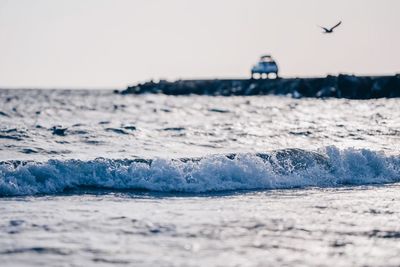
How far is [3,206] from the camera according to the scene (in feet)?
30.5

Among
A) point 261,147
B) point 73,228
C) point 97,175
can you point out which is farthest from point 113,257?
point 261,147

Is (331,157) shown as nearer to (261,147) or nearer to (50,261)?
(261,147)

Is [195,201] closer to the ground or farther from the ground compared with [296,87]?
closer to the ground

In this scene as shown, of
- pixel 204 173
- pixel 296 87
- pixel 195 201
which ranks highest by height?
pixel 296 87

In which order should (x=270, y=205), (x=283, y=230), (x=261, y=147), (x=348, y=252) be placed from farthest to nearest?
(x=261, y=147)
(x=270, y=205)
(x=283, y=230)
(x=348, y=252)

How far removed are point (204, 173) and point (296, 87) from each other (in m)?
44.4

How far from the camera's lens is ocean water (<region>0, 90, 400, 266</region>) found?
6.42 m

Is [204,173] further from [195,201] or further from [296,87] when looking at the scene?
[296,87]

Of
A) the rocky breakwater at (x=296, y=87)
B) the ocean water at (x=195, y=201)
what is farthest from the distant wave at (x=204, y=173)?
the rocky breakwater at (x=296, y=87)

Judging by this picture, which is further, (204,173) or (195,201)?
(204,173)

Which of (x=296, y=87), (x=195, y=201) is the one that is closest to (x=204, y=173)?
(x=195, y=201)

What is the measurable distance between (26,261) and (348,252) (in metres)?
3.56

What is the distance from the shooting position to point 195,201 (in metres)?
9.91

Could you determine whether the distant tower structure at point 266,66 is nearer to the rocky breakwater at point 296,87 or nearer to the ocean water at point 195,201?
the rocky breakwater at point 296,87
